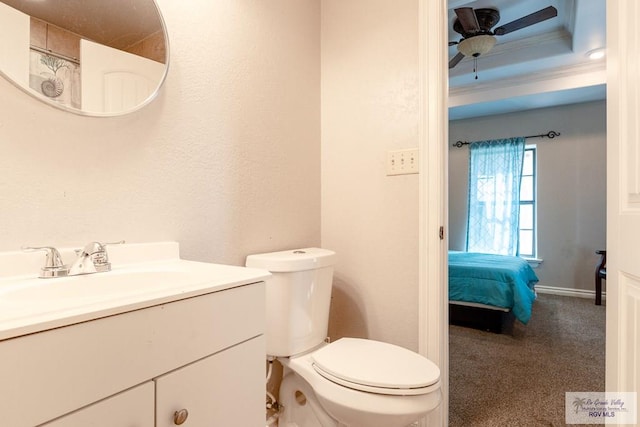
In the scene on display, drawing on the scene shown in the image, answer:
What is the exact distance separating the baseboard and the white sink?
448 cm

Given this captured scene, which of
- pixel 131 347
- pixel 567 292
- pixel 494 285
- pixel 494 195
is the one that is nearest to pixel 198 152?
pixel 131 347

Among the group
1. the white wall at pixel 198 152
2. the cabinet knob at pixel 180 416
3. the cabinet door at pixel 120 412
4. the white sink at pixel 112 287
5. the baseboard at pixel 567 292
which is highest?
the white wall at pixel 198 152

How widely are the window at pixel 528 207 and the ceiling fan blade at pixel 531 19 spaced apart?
2.18 m

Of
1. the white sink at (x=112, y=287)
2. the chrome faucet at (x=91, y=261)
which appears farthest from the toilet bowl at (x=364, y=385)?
the chrome faucet at (x=91, y=261)

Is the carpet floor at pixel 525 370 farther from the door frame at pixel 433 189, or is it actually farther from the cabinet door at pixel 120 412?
the cabinet door at pixel 120 412

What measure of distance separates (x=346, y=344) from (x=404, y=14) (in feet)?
4.78

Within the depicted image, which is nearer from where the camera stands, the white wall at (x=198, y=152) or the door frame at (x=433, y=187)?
the white wall at (x=198, y=152)

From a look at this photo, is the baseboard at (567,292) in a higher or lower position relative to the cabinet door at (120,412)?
lower

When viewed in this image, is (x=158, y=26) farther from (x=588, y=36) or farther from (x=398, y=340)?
(x=588, y=36)

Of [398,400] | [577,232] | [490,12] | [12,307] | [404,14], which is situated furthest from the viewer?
[577,232]

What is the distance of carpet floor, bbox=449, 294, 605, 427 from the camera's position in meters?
1.62

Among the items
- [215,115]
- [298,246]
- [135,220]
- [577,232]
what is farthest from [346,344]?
[577,232]

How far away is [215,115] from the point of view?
1219 millimetres

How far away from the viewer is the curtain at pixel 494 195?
415 cm
